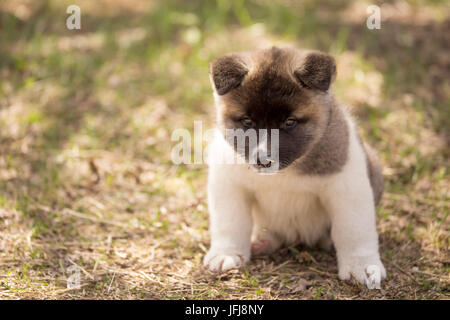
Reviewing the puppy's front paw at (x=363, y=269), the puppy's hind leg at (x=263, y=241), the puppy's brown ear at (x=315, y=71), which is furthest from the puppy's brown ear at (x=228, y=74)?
the puppy's front paw at (x=363, y=269)

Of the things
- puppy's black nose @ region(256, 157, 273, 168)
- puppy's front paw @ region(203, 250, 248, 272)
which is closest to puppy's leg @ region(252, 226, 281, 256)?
puppy's front paw @ region(203, 250, 248, 272)

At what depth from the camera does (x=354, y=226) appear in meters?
4.35

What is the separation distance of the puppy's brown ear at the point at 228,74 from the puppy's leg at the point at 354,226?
1125 mm

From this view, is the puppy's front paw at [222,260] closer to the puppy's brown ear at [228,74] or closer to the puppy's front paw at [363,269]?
the puppy's front paw at [363,269]

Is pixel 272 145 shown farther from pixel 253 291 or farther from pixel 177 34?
pixel 177 34

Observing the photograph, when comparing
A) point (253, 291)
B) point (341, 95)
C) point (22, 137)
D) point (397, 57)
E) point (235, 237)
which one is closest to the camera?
point (253, 291)

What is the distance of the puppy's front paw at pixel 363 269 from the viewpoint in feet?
14.3

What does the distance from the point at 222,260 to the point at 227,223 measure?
0.32 m

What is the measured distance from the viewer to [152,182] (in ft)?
20.2

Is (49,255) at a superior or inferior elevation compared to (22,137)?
inferior

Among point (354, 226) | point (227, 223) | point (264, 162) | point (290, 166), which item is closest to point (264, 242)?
point (227, 223)

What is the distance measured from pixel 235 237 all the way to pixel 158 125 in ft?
9.09

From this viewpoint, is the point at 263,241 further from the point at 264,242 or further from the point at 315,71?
the point at 315,71

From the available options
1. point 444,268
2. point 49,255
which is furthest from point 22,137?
point 444,268
